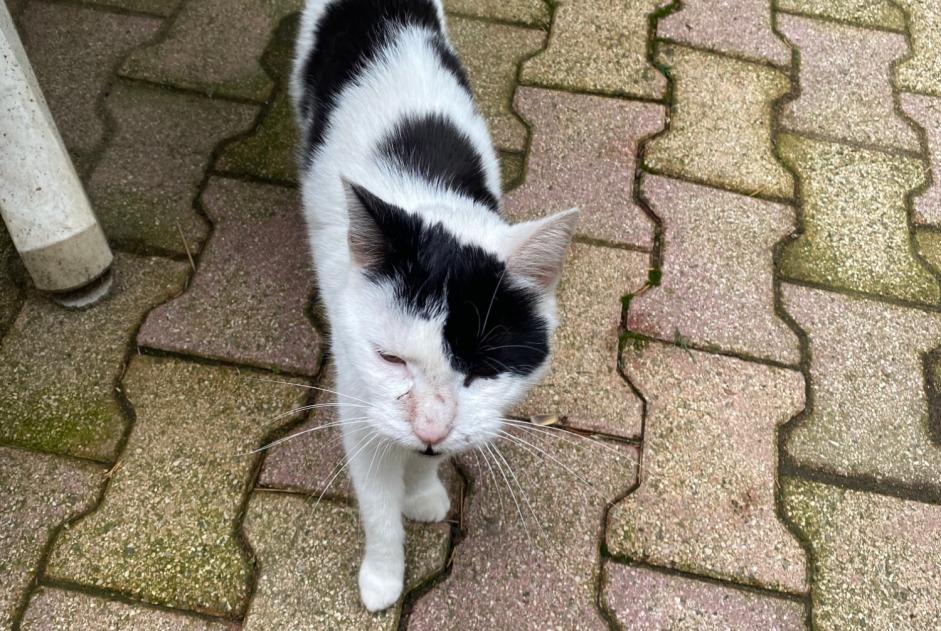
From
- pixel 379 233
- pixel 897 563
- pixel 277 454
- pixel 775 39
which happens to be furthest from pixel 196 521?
pixel 775 39

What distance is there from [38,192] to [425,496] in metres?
1.17

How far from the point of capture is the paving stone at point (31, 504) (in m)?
1.68

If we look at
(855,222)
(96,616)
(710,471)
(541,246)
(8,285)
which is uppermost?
(541,246)

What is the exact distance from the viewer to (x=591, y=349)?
83.5 inches

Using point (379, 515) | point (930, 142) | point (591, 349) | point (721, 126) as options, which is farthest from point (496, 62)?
point (379, 515)

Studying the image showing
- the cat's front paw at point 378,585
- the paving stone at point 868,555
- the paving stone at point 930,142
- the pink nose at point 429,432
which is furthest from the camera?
the paving stone at point 930,142

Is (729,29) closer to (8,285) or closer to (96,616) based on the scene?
(8,285)

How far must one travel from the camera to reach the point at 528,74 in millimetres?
2738

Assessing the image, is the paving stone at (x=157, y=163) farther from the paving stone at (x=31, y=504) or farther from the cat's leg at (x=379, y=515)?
the cat's leg at (x=379, y=515)

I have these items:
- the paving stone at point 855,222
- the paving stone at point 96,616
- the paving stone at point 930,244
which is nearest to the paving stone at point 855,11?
the paving stone at point 855,222

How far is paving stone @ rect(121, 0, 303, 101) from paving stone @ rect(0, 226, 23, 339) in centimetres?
75

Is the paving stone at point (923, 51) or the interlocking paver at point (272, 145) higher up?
the paving stone at point (923, 51)

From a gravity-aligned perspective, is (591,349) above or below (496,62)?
below

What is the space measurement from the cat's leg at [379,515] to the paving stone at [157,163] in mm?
994
